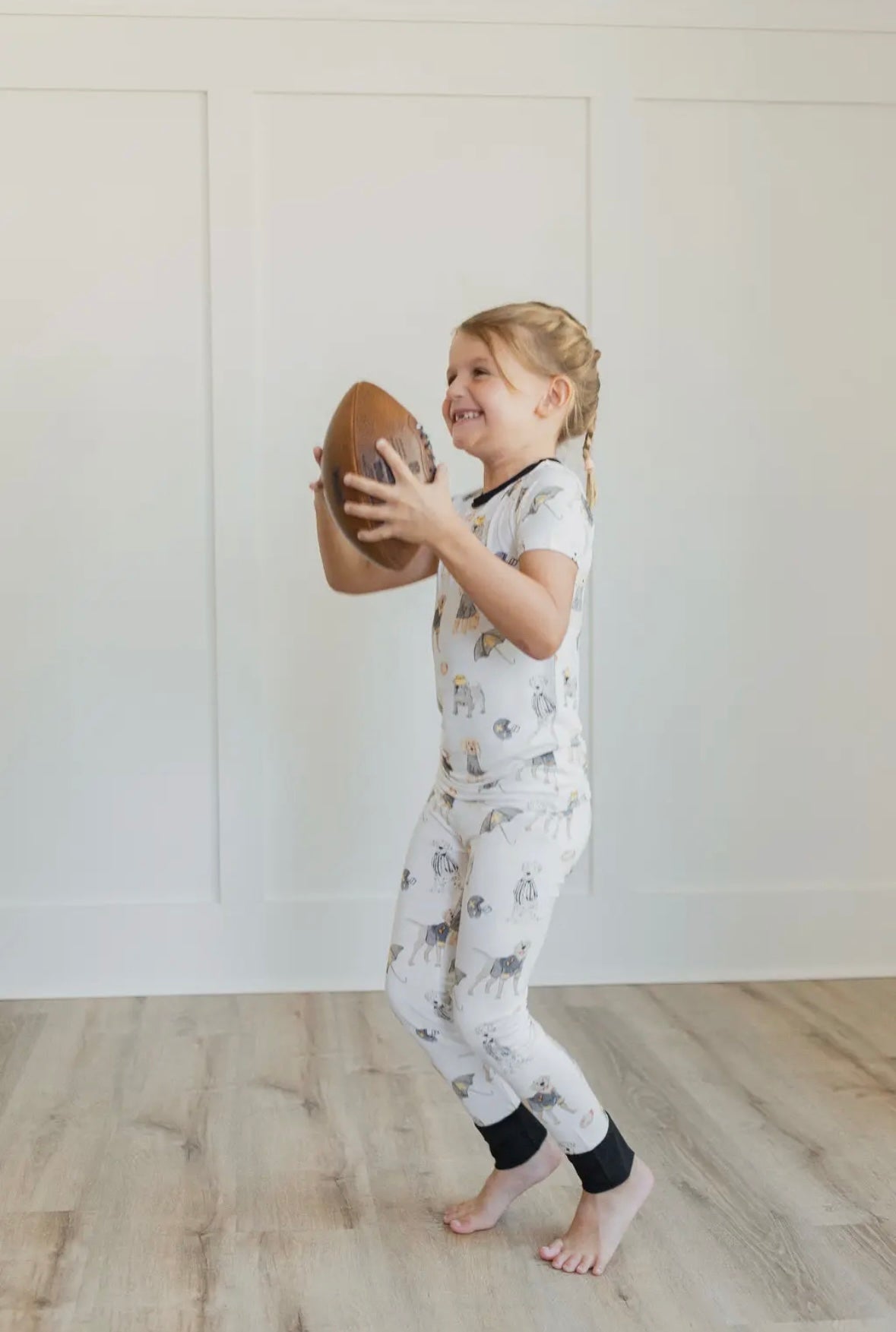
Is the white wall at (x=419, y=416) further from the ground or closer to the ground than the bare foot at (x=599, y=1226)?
further from the ground

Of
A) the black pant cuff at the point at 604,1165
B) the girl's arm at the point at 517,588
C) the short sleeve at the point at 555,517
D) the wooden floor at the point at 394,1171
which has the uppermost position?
the short sleeve at the point at 555,517

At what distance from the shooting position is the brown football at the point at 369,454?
1631 millimetres

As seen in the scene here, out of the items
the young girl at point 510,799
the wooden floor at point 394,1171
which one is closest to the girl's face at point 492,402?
the young girl at point 510,799

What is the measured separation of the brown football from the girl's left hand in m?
0.02

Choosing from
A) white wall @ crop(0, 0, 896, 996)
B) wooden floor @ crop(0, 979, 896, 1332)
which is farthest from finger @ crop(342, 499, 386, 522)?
white wall @ crop(0, 0, 896, 996)

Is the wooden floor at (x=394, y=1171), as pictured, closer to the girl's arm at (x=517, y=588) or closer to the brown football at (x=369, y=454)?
the girl's arm at (x=517, y=588)

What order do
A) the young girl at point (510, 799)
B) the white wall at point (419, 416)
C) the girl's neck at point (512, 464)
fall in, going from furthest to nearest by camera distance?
the white wall at point (419, 416), the girl's neck at point (512, 464), the young girl at point (510, 799)

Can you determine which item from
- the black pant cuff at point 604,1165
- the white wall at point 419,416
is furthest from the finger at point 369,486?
the white wall at point 419,416

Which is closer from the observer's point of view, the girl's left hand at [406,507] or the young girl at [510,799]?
the girl's left hand at [406,507]

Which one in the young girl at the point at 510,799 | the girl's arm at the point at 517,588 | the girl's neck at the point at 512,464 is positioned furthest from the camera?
the girl's neck at the point at 512,464

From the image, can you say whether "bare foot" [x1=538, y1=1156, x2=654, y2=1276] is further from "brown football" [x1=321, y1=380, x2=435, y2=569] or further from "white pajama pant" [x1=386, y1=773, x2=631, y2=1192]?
"brown football" [x1=321, y1=380, x2=435, y2=569]

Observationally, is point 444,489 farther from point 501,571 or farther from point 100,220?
point 100,220

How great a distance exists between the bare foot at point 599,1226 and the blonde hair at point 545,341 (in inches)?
34.2

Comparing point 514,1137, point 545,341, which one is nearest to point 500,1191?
point 514,1137
